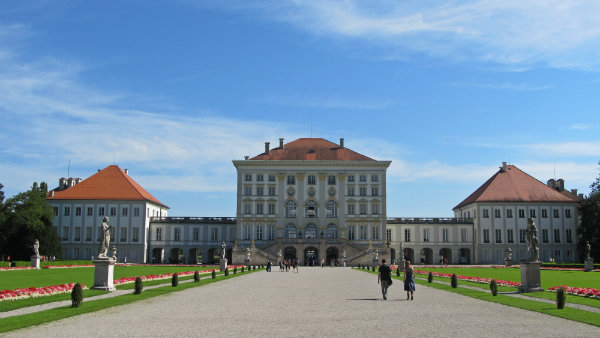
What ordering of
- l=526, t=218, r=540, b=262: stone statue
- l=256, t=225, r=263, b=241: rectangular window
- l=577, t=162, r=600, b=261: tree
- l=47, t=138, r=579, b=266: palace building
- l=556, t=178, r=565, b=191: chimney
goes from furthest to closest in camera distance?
l=556, t=178, r=565, b=191: chimney
l=256, t=225, r=263, b=241: rectangular window
l=47, t=138, r=579, b=266: palace building
l=577, t=162, r=600, b=261: tree
l=526, t=218, r=540, b=262: stone statue

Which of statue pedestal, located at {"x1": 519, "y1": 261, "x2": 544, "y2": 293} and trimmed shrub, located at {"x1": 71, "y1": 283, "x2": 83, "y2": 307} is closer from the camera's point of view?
trimmed shrub, located at {"x1": 71, "y1": 283, "x2": 83, "y2": 307}

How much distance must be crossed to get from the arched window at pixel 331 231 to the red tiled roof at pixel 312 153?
9.05m

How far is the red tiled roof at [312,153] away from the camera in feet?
271

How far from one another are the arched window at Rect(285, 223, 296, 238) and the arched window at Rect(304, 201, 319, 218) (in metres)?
2.36

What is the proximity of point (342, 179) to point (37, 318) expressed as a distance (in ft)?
222

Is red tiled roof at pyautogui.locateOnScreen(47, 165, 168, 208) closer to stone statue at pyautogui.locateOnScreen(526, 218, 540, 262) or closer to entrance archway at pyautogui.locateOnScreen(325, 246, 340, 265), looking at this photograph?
entrance archway at pyautogui.locateOnScreen(325, 246, 340, 265)

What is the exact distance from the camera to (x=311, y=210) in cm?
8169

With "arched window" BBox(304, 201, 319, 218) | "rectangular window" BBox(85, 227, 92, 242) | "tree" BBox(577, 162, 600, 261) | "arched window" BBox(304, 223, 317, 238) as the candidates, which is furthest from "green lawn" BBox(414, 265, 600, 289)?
"rectangular window" BBox(85, 227, 92, 242)

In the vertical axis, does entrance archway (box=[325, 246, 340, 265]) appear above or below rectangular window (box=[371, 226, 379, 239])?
below

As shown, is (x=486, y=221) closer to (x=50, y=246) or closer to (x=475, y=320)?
(x=50, y=246)

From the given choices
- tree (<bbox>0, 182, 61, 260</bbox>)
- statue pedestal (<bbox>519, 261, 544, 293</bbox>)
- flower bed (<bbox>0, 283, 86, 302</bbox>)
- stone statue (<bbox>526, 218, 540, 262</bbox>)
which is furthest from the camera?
tree (<bbox>0, 182, 61, 260</bbox>)

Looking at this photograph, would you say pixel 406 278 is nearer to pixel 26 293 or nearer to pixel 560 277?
pixel 26 293

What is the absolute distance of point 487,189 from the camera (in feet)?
273

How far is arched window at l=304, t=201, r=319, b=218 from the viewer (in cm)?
8150
